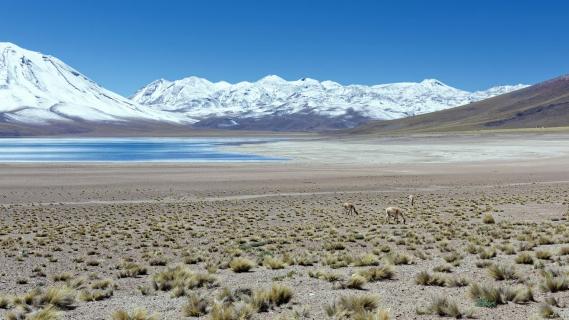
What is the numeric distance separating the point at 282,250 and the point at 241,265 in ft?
11.2

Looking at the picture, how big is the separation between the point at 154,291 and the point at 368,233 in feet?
31.7

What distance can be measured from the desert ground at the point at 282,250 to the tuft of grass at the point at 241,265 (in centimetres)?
4

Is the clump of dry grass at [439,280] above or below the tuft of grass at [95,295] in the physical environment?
above

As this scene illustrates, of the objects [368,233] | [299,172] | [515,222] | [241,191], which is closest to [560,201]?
[515,222]

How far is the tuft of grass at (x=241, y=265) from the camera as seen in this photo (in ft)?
41.3

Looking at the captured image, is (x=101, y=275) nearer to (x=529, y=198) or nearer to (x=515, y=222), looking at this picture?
(x=515, y=222)

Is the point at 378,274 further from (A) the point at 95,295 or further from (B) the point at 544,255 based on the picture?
(A) the point at 95,295

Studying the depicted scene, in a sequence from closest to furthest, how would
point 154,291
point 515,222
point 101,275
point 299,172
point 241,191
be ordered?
point 154,291
point 101,275
point 515,222
point 241,191
point 299,172

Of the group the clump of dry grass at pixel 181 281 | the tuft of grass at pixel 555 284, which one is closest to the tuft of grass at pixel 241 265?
the clump of dry grass at pixel 181 281

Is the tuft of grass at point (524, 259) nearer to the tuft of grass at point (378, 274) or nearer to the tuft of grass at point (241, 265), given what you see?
the tuft of grass at point (378, 274)

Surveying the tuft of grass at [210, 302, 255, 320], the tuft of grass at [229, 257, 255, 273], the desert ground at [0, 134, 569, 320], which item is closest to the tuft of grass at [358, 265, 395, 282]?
the desert ground at [0, 134, 569, 320]

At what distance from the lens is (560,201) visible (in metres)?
28.0

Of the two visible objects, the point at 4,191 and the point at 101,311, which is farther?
the point at 4,191

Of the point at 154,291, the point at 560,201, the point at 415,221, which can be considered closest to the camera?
the point at 154,291
